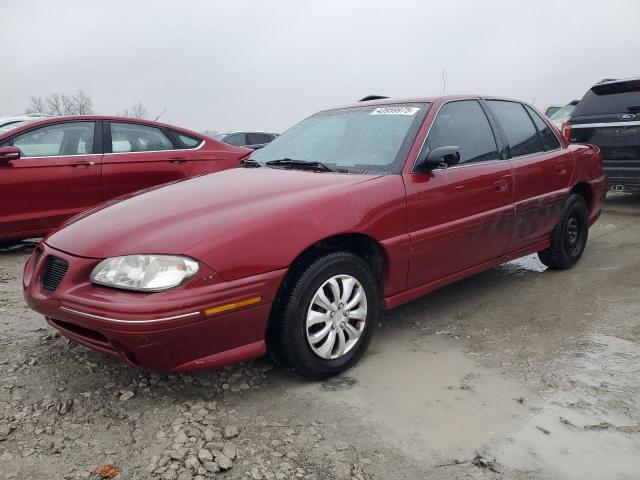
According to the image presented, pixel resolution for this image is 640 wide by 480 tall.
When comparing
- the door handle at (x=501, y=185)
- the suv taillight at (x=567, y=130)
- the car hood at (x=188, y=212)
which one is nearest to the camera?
the car hood at (x=188, y=212)

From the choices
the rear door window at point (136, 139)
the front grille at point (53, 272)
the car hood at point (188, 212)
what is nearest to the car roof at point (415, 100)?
the car hood at point (188, 212)

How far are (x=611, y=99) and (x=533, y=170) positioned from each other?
12.1 feet

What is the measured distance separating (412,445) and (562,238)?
9.64 feet

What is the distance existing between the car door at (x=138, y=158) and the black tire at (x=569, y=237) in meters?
3.83

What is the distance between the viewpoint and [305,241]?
109 inches

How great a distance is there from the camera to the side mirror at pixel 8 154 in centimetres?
521

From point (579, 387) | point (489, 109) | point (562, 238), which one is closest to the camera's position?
point (579, 387)

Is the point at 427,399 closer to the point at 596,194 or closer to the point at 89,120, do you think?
the point at 596,194

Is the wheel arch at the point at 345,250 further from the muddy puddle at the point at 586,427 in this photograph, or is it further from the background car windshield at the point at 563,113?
the background car windshield at the point at 563,113

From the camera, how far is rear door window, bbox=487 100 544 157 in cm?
421

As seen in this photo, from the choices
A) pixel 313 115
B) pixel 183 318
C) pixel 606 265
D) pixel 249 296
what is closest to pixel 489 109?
pixel 313 115

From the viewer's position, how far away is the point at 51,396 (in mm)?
2764

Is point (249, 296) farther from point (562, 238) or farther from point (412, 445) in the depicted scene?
point (562, 238)

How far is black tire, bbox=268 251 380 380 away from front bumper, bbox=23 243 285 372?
0.11 meters
